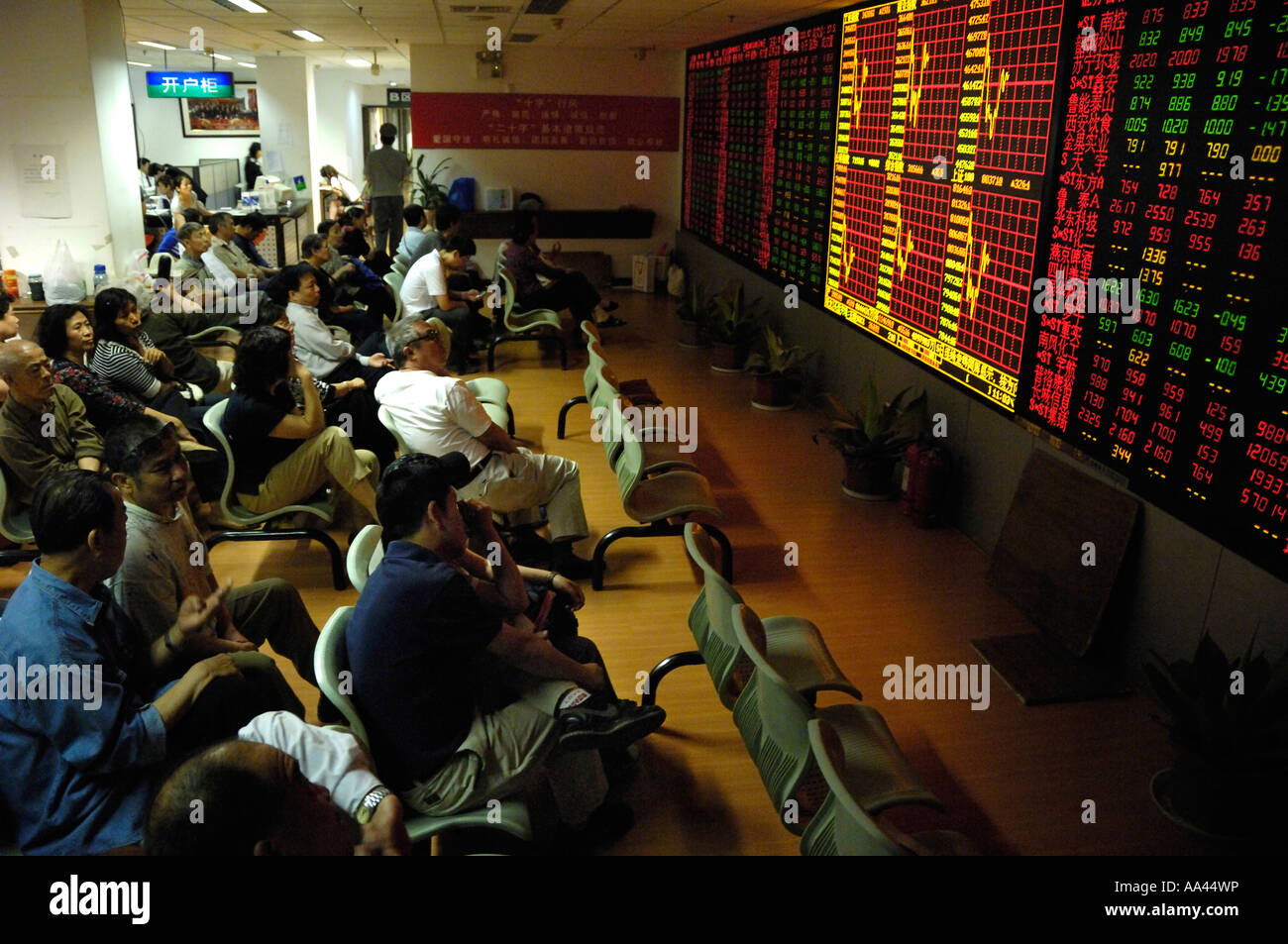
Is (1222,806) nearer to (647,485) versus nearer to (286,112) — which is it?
(647,485)

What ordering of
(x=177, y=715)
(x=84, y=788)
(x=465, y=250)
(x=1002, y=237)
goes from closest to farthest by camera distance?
(x=84, y=788), (x=177, y=715), (x=1002, y=237), (x=465, y=250)

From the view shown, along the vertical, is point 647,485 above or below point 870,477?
above

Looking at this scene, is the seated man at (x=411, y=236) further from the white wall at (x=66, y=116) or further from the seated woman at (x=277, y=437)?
the seated woman at (x=277, y=437)

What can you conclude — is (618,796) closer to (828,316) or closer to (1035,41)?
(1035,41)

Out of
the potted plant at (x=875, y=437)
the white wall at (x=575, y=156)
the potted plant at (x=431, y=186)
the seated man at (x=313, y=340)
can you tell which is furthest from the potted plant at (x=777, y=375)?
the potted plant at (x=431, y=186)

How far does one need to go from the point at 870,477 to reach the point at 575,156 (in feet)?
24.6

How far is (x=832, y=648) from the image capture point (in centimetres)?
399

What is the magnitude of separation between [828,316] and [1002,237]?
2.36 metres

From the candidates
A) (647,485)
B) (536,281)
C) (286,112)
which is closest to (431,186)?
(536,281)

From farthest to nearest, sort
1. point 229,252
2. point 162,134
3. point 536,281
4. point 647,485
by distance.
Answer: point 162,134 → point 536,281 → point 229,252 → point 647,485

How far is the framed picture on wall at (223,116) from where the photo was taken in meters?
19.5

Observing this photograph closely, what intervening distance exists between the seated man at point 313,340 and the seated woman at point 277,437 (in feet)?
4.17

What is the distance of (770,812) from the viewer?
3.05 m

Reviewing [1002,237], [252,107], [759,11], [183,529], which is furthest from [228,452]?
[252,107]
